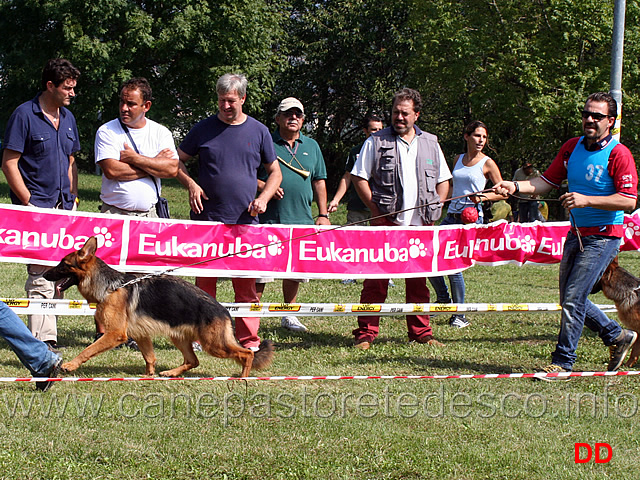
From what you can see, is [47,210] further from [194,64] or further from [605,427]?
[194,64]

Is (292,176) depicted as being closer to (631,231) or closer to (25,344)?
(25,344)

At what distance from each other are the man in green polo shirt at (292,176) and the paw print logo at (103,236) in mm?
1670

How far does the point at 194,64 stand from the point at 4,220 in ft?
73.4

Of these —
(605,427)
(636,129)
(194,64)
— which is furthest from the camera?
(194,64)

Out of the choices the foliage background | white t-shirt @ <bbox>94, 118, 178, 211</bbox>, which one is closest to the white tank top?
white t-shirt @ <bbox>94, 118, 178, 211</bbox>

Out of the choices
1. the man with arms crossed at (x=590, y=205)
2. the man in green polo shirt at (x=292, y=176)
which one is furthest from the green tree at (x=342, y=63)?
the man with arms crossed at (x=590, y=205)

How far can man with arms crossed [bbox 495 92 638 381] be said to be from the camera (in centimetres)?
518

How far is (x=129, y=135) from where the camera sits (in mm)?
6293

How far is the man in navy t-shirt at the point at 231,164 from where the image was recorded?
6.12m

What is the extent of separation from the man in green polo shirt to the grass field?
1.32 metres

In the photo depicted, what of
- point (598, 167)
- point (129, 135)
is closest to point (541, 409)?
point (598, 167)

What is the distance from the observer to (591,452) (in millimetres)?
4012

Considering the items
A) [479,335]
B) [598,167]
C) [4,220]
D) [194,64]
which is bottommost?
[479,335]

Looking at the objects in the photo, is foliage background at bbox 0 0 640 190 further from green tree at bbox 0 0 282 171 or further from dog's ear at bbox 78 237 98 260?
dog's ear at bbox 78 237 98 260
